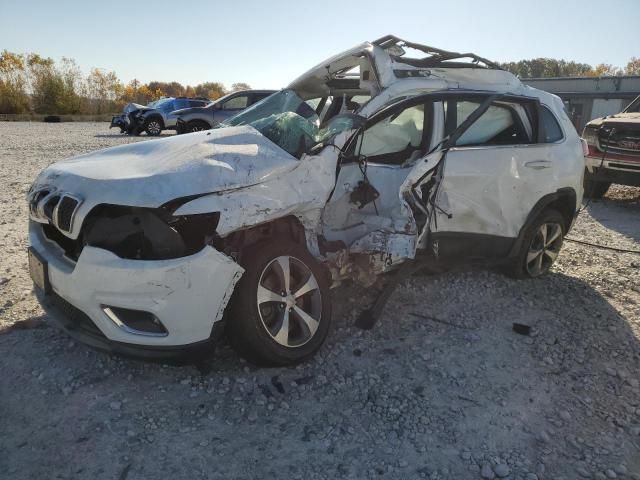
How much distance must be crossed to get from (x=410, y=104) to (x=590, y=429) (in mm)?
2436

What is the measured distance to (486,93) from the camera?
4.25 metres

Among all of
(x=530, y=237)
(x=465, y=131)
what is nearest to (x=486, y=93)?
(x=465, y=131)

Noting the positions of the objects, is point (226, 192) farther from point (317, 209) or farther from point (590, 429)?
point (590, 429)

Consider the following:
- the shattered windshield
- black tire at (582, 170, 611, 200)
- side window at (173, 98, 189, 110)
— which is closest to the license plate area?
the shattered windshield

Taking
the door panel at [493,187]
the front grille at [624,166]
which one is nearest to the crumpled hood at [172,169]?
the door panel at [493,187]

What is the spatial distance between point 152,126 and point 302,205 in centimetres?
1896

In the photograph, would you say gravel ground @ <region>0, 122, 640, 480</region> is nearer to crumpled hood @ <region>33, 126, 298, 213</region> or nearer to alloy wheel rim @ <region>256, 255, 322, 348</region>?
alloy wheel rim @ <region>256, 255, 322, 348</region>

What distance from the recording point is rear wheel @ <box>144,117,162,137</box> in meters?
20.3

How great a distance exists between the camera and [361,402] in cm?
300

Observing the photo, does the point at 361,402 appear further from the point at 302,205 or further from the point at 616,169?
the point at 616,169

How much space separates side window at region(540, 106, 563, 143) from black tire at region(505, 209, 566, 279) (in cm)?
65

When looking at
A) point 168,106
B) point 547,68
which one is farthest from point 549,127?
point 547,68

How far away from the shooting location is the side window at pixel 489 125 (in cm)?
410

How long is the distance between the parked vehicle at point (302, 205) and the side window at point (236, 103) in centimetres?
1283
